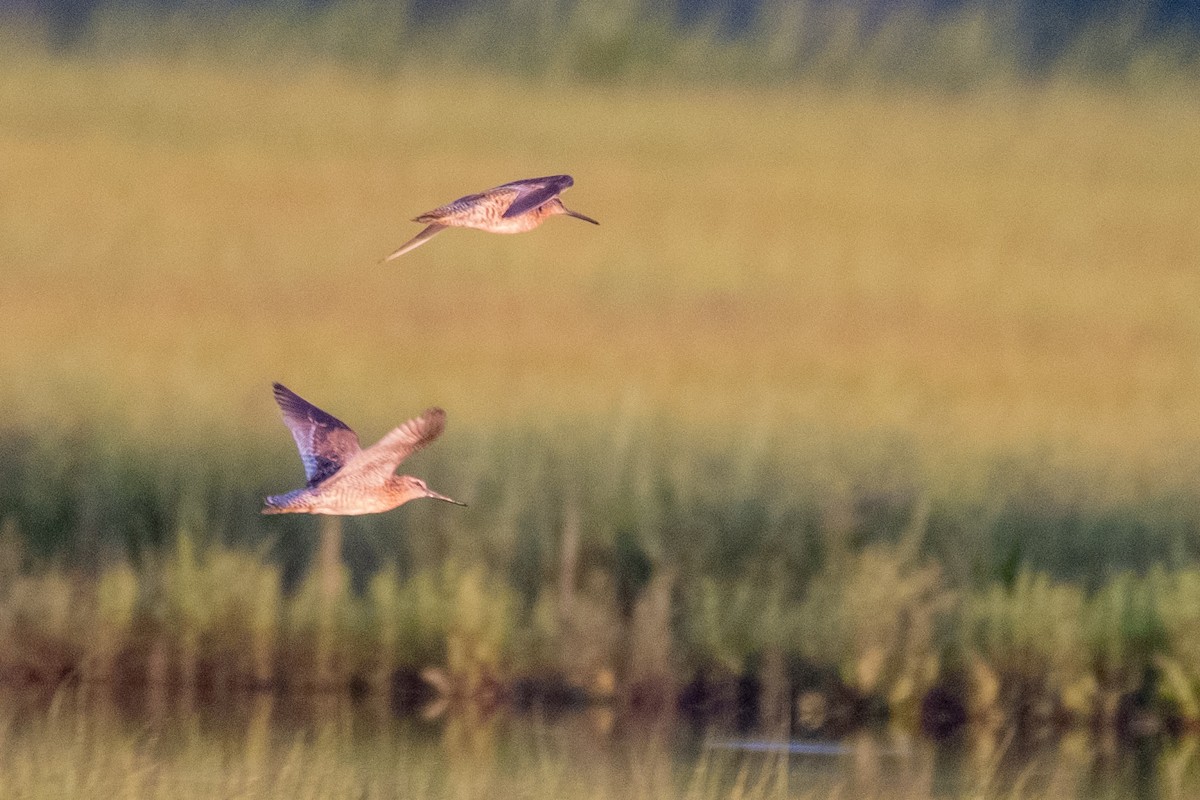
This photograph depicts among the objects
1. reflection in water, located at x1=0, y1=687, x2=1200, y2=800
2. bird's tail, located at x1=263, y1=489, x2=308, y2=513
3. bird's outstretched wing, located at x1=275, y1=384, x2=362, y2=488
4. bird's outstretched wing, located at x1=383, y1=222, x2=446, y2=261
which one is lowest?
reflection in water, located at x1=0, y1=687, x2=1200, y2=800

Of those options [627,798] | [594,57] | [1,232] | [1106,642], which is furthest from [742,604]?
[594,57]

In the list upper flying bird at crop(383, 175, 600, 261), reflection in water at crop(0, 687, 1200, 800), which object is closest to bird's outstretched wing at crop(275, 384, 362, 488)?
upper flying bird at crop(383, 175, 600, 261)

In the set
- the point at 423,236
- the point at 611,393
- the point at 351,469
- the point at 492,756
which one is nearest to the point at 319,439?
the point at 351,469

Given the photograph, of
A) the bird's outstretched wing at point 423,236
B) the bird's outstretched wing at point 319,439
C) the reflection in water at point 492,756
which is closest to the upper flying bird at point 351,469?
the bird's outstretched wing at point 319,439

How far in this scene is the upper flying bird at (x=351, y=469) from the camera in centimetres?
450

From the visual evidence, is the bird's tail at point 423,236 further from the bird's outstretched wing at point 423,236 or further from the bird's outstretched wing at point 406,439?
the bird's outstretched wing at point 406,439

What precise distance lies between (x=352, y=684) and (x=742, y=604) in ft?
5.87

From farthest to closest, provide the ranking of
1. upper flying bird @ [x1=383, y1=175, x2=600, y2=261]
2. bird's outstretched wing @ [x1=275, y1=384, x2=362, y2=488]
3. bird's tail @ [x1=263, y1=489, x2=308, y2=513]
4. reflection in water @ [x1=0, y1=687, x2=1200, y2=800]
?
reflection in water @ [x1=0, y1=687, x2=1200, y2=800] → bird's outstretched wing @ [x1=275, y1=384, x2=362, y2=488] → upper flying bird @ [x1=383, y1=175, x2=600, y2=261] → bird's tail @ [x1=263, y1=489, x2=308, y2=513]

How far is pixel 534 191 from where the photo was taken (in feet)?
15.9

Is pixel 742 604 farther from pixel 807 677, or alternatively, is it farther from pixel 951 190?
pixel 951 190

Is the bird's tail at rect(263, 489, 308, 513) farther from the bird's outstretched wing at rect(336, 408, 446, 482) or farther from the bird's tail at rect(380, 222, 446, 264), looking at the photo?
the bird's tail at rect(380, 222, 446, 264)

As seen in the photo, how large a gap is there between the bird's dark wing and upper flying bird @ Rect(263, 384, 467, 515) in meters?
0.44

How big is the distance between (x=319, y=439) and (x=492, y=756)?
4.74 m

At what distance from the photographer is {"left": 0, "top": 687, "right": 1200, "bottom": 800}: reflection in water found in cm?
777
